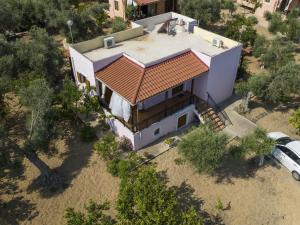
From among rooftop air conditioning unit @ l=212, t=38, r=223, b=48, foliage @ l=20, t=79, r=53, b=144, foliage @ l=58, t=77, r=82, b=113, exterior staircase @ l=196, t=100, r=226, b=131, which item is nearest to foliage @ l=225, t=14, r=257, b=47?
rooftop air conditioning unit @ l=212, t=38, r=223, b=48

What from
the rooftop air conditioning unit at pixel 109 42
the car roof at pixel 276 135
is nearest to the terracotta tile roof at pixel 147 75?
the rooftop air conditioning unit at pixel 109 42

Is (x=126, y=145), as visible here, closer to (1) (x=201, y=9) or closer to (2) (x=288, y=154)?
(2) (x=288, y=154)

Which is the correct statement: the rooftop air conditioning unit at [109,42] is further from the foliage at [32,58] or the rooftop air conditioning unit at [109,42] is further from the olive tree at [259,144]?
the olive tree at [259,144]

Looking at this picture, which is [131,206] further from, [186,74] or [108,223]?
[186,74]

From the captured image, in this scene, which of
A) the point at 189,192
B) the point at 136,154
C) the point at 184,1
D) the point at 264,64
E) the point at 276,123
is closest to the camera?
the point at 189,192

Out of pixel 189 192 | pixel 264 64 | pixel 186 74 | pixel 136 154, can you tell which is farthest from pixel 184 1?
pixel 189 192

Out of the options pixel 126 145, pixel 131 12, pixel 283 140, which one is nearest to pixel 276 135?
pixel 283 140

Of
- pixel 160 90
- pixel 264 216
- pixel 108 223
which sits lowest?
pixel 264 216
